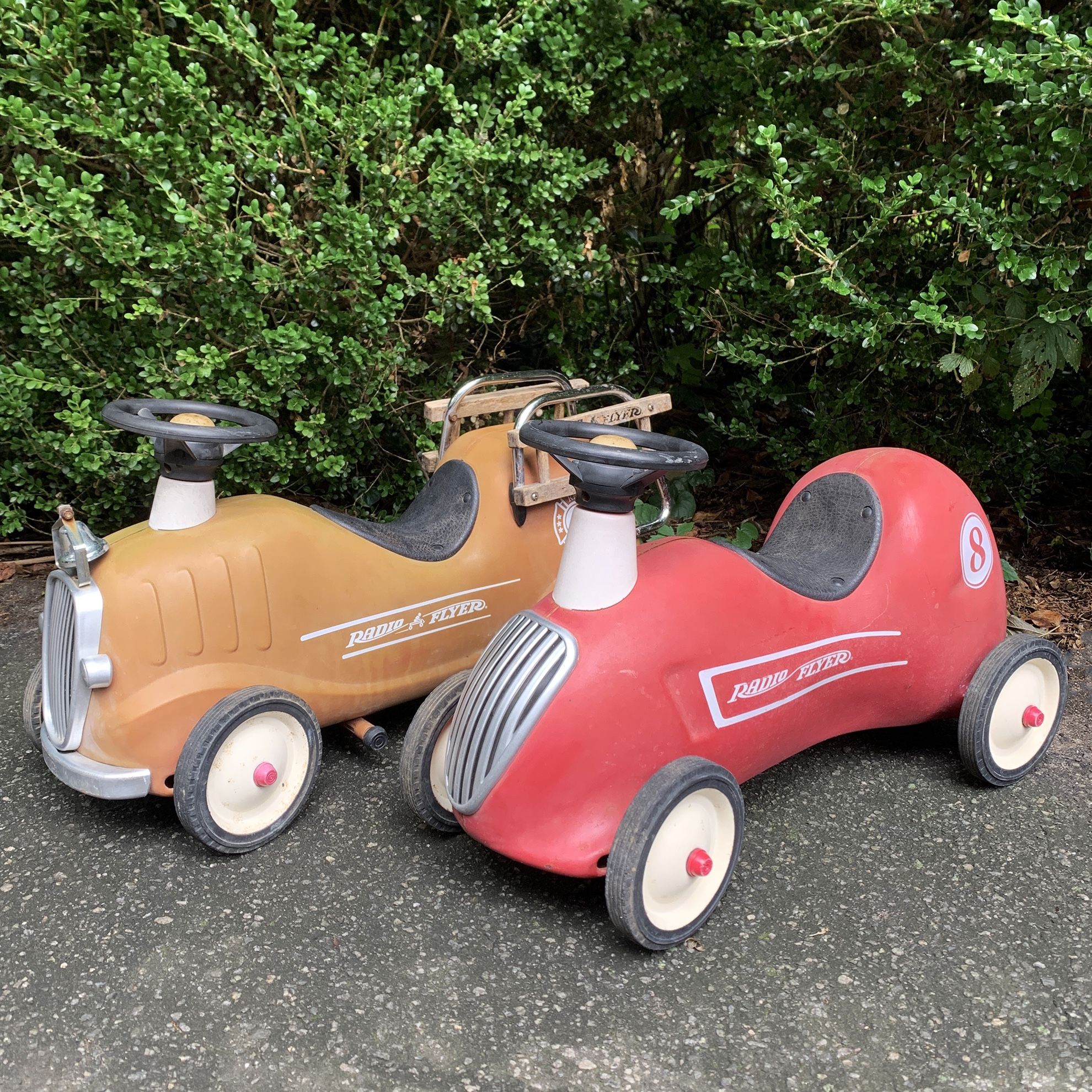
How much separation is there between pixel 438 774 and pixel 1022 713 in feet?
4.54

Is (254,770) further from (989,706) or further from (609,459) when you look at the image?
(989,706)

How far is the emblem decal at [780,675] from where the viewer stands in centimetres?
209

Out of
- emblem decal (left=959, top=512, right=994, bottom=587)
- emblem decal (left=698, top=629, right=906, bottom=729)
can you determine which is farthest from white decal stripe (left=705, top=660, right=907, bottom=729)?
emblem decal (left=959, top=512, right=994, bottom=587)

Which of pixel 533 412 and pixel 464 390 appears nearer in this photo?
pixel 533 412

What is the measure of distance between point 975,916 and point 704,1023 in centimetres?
63

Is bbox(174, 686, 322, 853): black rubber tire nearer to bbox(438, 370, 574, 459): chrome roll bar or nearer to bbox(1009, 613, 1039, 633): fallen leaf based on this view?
bbox(438, 370, 574, 459): chrome roll bar

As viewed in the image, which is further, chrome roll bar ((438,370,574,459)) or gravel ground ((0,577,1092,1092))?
chrome roll bar ((438,370,574,459))

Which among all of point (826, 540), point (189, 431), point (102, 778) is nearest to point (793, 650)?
point (826, 540)

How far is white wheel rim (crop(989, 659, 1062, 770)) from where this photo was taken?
8.11 ft

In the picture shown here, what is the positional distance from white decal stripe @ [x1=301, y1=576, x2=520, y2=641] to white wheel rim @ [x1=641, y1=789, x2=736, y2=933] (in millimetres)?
950

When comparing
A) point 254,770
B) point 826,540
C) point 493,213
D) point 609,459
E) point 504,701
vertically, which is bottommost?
point 254,770

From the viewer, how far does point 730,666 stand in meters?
2.10

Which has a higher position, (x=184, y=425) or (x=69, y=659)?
(x=184, y=425)

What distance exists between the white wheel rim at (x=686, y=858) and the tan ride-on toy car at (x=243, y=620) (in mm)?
651
